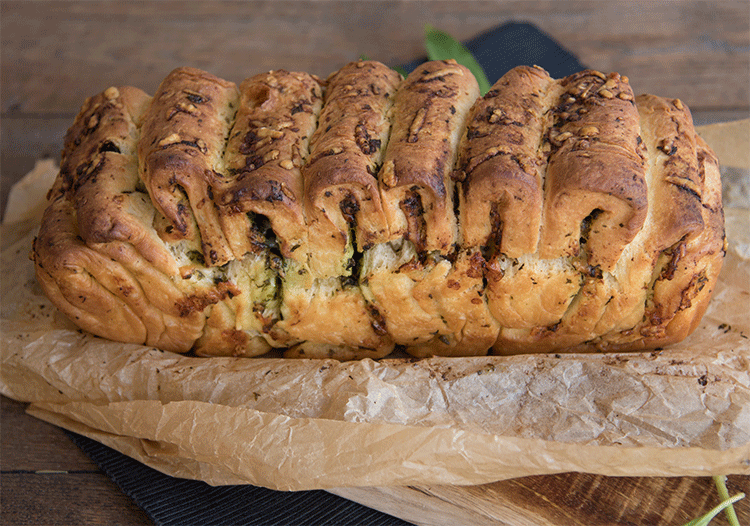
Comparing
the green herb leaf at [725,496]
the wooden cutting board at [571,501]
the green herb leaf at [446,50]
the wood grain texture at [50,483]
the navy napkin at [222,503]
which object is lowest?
the wood grain texture at [50,483]

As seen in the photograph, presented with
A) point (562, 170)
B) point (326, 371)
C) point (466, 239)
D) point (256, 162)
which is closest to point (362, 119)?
point (256, 162)

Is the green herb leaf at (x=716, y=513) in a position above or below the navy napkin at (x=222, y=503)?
above

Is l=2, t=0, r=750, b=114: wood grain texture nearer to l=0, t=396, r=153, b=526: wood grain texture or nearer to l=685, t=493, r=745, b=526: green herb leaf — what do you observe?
l=0, t=396, r=153, b=526: wood grain texture

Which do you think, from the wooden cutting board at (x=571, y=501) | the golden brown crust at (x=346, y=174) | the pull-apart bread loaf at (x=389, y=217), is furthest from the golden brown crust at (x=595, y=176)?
the wooden cutting board at (x=571, y=501)

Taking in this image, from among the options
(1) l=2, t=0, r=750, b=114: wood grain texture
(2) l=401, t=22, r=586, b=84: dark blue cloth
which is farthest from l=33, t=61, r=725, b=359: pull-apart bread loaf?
(1) l=2, t=0, r=750, b=114: wood grain texture

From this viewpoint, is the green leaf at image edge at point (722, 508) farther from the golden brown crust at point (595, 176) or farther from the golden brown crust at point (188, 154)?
the golden brown crust at point (188, 154)

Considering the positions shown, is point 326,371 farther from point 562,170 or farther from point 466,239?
point 562,170
